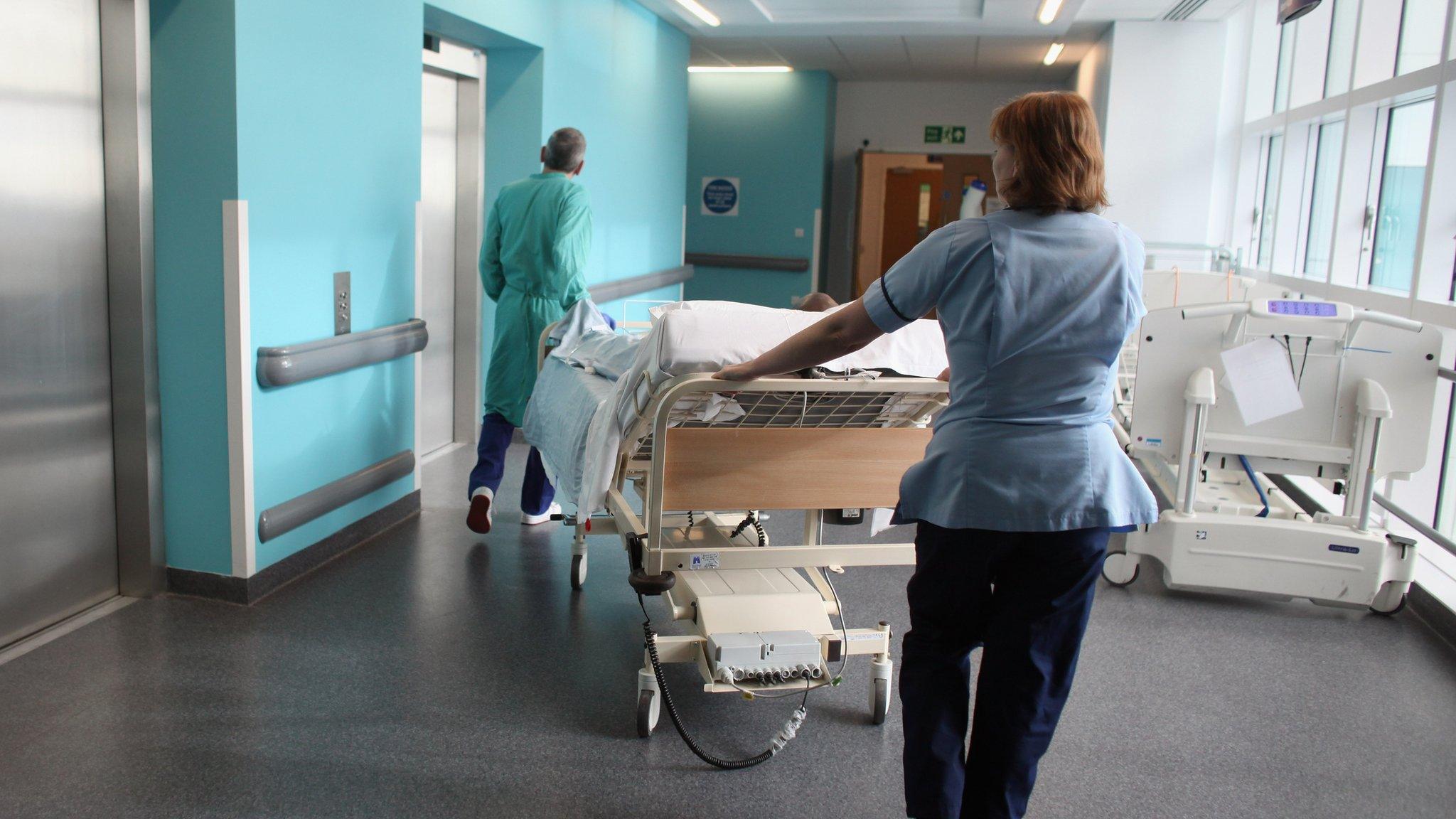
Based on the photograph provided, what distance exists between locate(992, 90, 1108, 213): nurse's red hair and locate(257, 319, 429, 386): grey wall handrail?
8.33 ft

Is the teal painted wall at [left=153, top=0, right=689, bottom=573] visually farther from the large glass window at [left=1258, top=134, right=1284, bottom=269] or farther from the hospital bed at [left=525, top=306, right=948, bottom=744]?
the large glass window at [left=1258, top=134, right=1284, bottom=269]

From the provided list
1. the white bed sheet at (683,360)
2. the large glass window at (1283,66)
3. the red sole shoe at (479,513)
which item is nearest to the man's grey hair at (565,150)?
the red sole shoe at (479,513)

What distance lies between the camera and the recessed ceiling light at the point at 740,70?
11.0 meters

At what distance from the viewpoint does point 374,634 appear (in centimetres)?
339

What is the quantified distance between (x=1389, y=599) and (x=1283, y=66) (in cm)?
482

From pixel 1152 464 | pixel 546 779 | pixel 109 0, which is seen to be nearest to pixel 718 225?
pixel 1152 464

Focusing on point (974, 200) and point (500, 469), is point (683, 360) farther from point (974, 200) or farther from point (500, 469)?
point (974, 200)

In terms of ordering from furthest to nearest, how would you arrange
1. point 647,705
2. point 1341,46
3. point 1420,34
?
point 1341,46, point 1420,34, point 647,705

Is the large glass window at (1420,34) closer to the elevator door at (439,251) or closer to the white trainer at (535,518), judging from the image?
the white trainer at (535,518)

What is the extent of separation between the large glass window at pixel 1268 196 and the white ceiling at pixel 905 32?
0.99m

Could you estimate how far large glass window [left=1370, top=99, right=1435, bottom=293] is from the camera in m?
5.23

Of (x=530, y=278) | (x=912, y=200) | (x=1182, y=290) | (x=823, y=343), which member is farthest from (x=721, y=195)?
(x=823, y=343)

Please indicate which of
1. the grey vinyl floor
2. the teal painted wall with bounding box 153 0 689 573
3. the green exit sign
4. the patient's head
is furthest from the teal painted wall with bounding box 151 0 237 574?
the green exit sign

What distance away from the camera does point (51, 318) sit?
3.21 metres
